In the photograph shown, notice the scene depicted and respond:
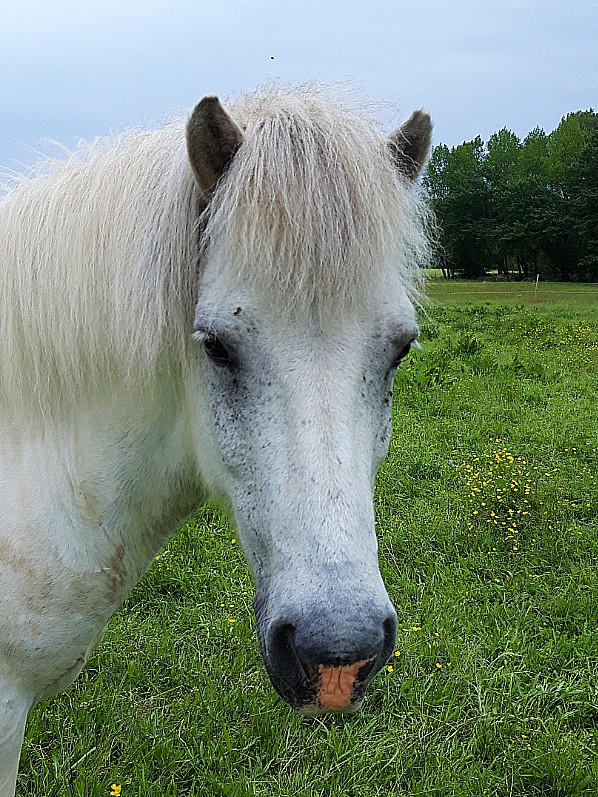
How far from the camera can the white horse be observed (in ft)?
4.30

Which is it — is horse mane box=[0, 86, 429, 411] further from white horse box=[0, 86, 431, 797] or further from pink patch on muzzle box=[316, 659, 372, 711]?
pink patch on muzzle box=[316, 659, 372, 711]

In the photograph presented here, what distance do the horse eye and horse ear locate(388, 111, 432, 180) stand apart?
0.63 meters

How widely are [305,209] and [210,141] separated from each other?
259 millimetres

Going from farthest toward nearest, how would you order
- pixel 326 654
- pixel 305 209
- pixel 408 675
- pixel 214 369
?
pixel 408 675, pixel 214 369, pixel 305 209, pixel 326 654

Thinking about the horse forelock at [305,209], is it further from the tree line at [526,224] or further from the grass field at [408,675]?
the tree line at [526,224]

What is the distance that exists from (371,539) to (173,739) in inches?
80.2

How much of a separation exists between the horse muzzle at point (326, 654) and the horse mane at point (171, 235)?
2.09 feet

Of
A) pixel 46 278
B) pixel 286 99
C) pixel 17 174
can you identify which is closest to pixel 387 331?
pixel 286 99

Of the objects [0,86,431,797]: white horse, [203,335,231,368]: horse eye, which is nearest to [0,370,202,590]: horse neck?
[0,86,431,797]: white horse

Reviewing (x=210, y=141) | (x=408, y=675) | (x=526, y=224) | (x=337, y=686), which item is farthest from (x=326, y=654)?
(x=526, y=224)

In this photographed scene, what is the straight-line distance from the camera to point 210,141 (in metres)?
1.43

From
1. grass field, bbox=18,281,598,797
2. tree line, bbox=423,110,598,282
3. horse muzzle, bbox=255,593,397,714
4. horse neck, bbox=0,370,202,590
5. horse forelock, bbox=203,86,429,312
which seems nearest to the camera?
horse muzzle, bbox=255,593,397,714

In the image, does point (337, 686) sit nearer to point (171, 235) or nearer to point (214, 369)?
point (214, 369)

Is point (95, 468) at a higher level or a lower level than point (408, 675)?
higher
